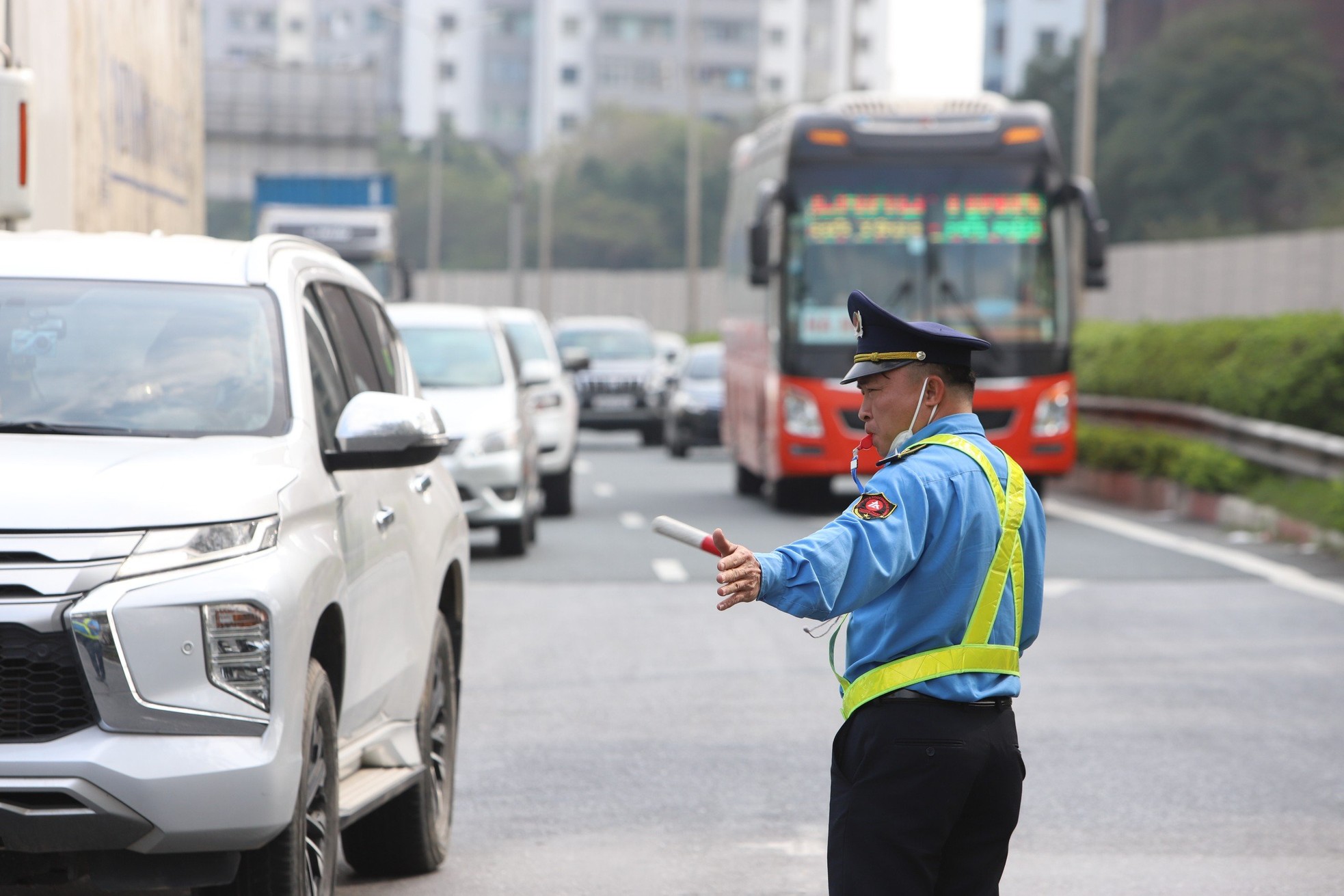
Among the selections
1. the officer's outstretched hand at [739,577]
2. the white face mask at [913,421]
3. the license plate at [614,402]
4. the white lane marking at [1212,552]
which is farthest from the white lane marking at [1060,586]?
the license plate at [614,402]

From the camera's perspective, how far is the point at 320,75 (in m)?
57.7

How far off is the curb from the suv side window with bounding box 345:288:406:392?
10.5m

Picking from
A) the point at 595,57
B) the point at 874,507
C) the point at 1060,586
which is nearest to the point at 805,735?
the point at 874,507

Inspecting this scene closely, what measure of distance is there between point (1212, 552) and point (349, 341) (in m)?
11.2

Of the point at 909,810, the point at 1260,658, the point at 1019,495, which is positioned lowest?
the point at 1260,658

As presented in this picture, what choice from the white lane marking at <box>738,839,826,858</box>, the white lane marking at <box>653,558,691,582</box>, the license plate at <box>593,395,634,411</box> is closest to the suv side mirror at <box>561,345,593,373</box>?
the white lane marking at <box>653,558,691,582</box>

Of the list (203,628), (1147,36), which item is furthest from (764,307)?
(1147,36)

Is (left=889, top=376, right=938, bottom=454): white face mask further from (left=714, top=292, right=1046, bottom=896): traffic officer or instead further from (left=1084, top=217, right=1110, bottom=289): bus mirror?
(left=1084, top=217, right=1110, bottom=289): bus mirror

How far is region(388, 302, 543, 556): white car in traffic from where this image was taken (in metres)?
15.7

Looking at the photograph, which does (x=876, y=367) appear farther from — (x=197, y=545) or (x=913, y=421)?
(x=197, y=545)

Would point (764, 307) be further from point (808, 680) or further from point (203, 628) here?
point (203, 628)

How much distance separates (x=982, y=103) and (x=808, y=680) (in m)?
10.9

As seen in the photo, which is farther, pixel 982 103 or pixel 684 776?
pixel 982 103

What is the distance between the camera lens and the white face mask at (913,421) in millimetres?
4176
